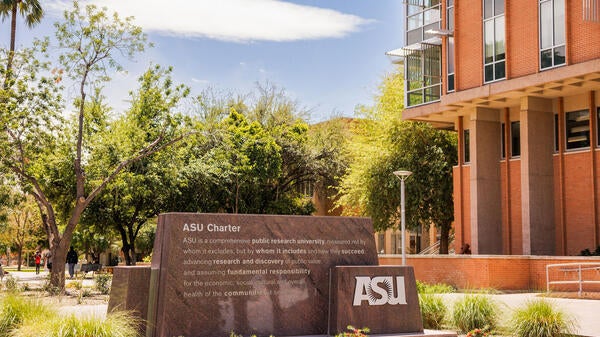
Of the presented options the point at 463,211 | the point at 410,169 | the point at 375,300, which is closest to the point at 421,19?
the point at 410,169

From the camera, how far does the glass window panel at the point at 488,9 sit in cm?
3344

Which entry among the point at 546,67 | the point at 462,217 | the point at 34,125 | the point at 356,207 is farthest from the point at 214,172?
the point at 546,67

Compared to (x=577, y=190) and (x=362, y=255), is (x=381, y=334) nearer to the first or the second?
(x=362, y=255)

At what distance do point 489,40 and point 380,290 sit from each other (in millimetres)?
23295

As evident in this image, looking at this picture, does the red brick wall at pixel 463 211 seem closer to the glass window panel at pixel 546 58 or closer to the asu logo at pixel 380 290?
the glass window panel at pixel 546 58

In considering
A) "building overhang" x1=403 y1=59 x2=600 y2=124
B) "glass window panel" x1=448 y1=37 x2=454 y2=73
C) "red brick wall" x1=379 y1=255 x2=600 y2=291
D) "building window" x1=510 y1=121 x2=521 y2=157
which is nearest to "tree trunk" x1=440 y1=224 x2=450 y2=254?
"building overhang" x1=403 y1=59 x2=600 y2=124

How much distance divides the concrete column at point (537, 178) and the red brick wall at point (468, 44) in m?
2.57

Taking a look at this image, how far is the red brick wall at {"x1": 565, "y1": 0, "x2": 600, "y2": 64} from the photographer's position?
28594mm

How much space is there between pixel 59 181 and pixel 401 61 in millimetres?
18245

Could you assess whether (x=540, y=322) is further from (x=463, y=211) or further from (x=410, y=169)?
(x=410, y=169)

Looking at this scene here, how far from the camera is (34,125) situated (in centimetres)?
2762

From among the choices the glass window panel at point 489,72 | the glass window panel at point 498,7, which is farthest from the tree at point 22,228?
the glass window panel at point 498,7

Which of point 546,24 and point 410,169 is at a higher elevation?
point 546,24

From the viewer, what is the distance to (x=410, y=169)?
4203 cm
